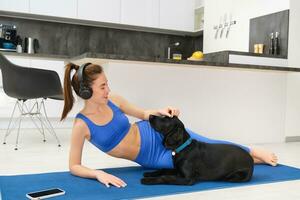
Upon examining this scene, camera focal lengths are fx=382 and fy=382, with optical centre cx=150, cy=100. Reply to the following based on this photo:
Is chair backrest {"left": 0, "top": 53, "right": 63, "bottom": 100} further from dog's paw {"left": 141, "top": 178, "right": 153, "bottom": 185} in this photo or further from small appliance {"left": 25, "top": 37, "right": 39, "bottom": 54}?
small appliance {"left": 25, "top": 37, "right": 39, "bottom": 54}

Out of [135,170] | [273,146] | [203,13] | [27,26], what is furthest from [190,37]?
[135,170]

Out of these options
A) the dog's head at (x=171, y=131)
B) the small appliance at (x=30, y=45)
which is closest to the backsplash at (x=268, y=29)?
the dog's head at (x=171, y=131)

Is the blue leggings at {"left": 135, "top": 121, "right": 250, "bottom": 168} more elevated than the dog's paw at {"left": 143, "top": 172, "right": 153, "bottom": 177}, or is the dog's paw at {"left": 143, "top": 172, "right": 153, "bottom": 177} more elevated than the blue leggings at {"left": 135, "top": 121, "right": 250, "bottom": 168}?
the blue leggings at {"left": 135, "top": 121, "right": 250, "bottom": 168}

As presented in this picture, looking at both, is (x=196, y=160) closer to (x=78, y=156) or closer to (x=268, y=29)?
(x=78, y=156)

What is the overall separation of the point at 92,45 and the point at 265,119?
309 cm

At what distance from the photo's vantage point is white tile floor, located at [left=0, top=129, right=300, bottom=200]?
1.73 meters

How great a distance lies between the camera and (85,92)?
1.79m

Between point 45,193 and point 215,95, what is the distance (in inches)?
92.7

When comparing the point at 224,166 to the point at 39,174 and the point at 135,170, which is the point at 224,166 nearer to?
the point at 135,170

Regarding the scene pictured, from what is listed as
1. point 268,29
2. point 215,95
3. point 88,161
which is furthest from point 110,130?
point 268,29

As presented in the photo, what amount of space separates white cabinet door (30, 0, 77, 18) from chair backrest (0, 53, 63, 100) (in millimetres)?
2149

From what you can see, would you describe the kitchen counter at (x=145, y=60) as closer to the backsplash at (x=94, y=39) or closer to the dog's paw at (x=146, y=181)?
the dog's paw at (x=146, y=181)

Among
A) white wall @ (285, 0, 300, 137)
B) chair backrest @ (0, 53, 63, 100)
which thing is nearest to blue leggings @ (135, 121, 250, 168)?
chair backrest @ (0, 53, 63, 100)

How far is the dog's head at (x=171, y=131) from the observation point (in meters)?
1.86
